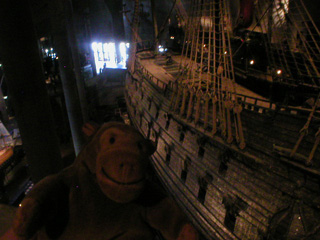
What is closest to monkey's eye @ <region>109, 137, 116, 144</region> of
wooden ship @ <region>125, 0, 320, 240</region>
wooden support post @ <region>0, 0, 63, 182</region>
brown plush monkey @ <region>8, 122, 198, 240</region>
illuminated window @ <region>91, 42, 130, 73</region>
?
brown plush monkey @ <region>8, 122, 198, 240</region>

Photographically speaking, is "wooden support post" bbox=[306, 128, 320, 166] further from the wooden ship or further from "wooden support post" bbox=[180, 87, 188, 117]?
"wooden support post" bbox=[180, 87, 188, 117]

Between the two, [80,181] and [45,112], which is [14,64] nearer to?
[45,112]

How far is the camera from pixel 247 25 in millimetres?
11750

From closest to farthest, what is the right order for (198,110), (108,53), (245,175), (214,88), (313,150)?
(313,150), (245,175), (214,88), (198,110), (108,53)

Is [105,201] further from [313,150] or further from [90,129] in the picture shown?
[313,150]

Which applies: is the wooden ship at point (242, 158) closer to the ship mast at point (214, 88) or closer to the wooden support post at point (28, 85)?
the ship mast at point (214, 88)

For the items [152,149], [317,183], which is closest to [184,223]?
[152,149]

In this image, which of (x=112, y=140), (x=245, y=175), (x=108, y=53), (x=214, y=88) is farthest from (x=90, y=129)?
(x=108, y=53)

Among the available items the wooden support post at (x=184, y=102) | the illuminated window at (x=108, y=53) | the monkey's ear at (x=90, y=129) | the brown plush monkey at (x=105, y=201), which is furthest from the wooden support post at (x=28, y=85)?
the illuminated window at (x=108, y=53)

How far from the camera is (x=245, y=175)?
4.76 m

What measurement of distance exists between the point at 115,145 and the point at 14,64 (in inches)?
100

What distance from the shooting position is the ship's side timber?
403 centimetres

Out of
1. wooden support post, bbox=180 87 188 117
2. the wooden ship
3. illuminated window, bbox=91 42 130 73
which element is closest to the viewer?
the wooden ship

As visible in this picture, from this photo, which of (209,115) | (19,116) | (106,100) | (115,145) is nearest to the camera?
(115,145)
